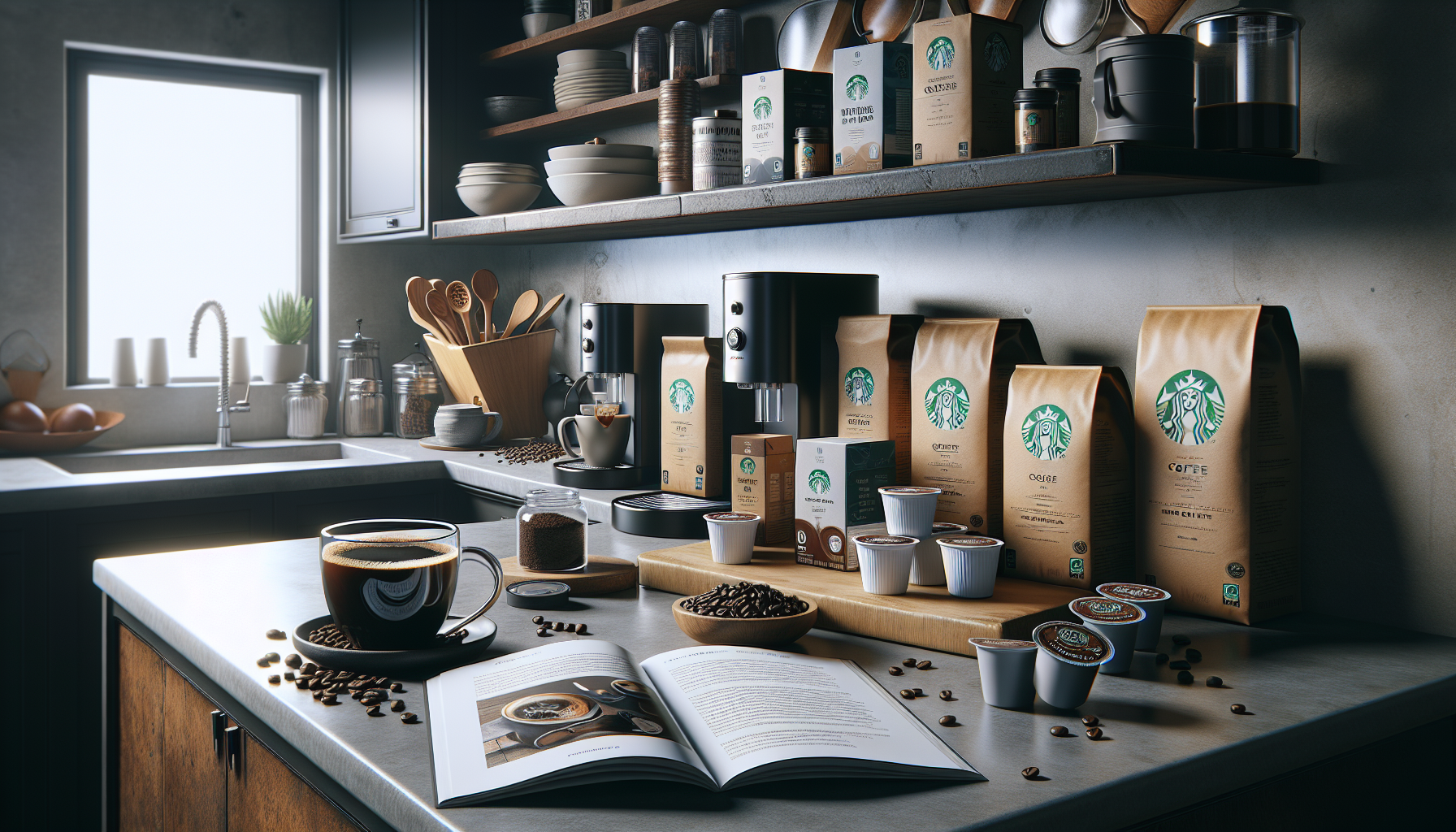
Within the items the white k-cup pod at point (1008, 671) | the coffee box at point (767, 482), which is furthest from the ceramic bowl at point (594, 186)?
the white k-cup pod at point (1008, 671)

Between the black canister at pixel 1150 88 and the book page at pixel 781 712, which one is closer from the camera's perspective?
the book page at pixel 781 712

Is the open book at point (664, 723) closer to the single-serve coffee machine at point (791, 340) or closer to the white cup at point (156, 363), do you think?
the single-serve coffee machine at point (791, 340)

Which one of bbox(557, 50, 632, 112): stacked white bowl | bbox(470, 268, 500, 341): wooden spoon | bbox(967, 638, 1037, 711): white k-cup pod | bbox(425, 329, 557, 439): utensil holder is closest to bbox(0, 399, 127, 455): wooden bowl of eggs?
bbox(425, 329, 557, 439): utensil holder

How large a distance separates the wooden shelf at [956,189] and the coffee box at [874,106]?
0.20 ft

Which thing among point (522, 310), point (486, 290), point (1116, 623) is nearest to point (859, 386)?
point (1116, 623)

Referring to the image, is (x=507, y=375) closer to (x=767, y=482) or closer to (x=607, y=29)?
(x=607, y=29)

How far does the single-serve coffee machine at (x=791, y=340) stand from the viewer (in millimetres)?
1915

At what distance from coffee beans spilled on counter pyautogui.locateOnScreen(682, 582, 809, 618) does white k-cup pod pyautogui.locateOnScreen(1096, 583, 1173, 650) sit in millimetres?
368

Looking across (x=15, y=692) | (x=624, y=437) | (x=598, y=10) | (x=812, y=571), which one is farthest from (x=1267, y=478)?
(x=15, y=692)

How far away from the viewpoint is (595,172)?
2639 millimetres

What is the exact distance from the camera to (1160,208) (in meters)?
1.68

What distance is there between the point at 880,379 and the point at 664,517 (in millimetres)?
475

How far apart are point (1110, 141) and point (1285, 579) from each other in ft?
2.04

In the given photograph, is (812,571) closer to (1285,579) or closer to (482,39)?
(1285,579)
